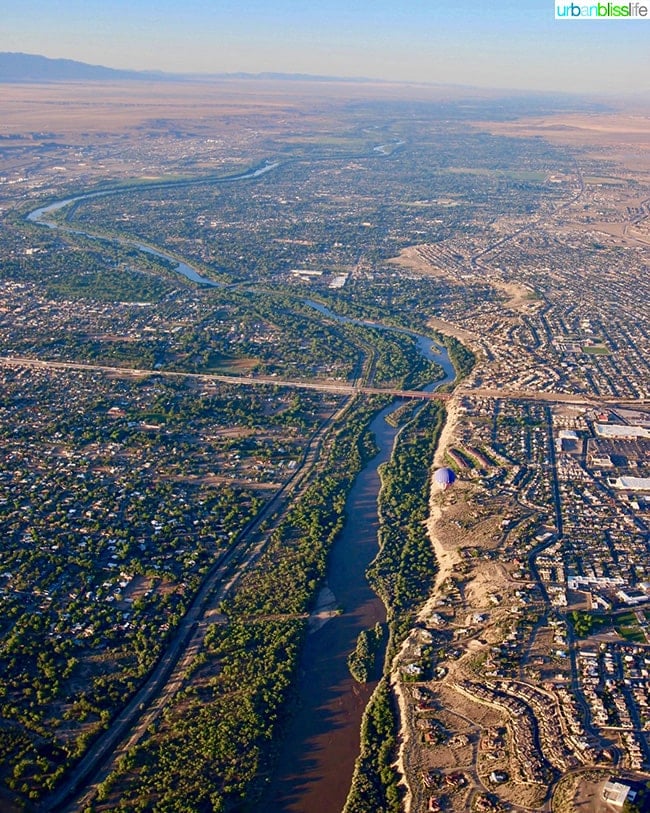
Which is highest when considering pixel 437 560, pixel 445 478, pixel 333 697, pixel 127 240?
pixel 127 240

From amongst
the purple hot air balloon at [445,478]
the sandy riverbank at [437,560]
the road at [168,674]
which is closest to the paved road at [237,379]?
the sandy riverbank at [437,560]

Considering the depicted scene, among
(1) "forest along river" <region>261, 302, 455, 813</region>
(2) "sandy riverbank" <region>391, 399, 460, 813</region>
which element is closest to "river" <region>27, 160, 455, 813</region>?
(1) "forest along river" <region>261, 302, 455, 813</region>

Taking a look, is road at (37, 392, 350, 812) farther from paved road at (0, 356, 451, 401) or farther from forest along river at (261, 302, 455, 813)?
paved road at (0, 356, 451, 401)

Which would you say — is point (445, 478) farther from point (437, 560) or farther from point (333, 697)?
point (333, 697)

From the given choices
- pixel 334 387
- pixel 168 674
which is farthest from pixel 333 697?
pixel 334 387

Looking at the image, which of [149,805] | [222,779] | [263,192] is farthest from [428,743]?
[263,192]

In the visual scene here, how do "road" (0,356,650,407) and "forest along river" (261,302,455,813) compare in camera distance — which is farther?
"road" (0,356,650,407)
